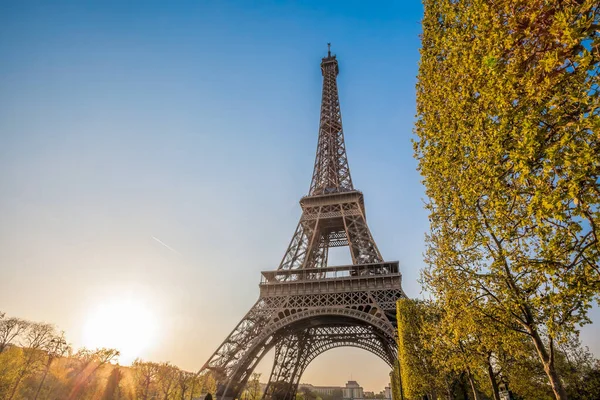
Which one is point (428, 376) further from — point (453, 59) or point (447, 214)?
point (453, 59)

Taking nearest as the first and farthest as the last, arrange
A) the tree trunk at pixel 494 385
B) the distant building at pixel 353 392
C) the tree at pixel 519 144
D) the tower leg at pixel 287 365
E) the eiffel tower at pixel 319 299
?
1. the tree at pixel 519 144
2. the tree trunk at pixel 494 385
3. the eiffel tower at pixel 319 299
4. the tower leg at pixel 287 365
5. the distant building at pixel 353 392

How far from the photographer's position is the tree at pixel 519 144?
4.54m

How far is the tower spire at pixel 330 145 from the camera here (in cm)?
3812

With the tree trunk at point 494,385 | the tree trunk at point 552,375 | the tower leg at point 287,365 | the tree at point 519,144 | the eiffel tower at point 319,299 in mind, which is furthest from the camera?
the tower leg at point 287,365

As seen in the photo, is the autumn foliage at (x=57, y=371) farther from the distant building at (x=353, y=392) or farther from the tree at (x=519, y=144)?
the distant building at (x=353, y=392)

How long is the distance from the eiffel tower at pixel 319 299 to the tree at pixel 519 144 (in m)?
17.3

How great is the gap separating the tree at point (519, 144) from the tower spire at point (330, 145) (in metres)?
27.8

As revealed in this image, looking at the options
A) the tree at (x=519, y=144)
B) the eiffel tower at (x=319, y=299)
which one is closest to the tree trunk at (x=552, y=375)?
the tree at (x=519, y=144)

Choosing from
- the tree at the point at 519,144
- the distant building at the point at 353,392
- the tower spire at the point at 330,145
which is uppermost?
the tower spire at the point at 330,145

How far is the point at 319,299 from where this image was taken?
2714 centimetres

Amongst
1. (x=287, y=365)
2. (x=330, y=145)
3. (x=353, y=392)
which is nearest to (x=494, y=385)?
(x=287, y=365)

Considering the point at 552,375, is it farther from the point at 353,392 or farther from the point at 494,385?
the point at 353,392

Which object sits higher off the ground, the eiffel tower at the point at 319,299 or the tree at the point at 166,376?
the eiffel tower at the point at 319,299

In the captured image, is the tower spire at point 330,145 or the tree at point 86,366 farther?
the tower spire at point 330,145
